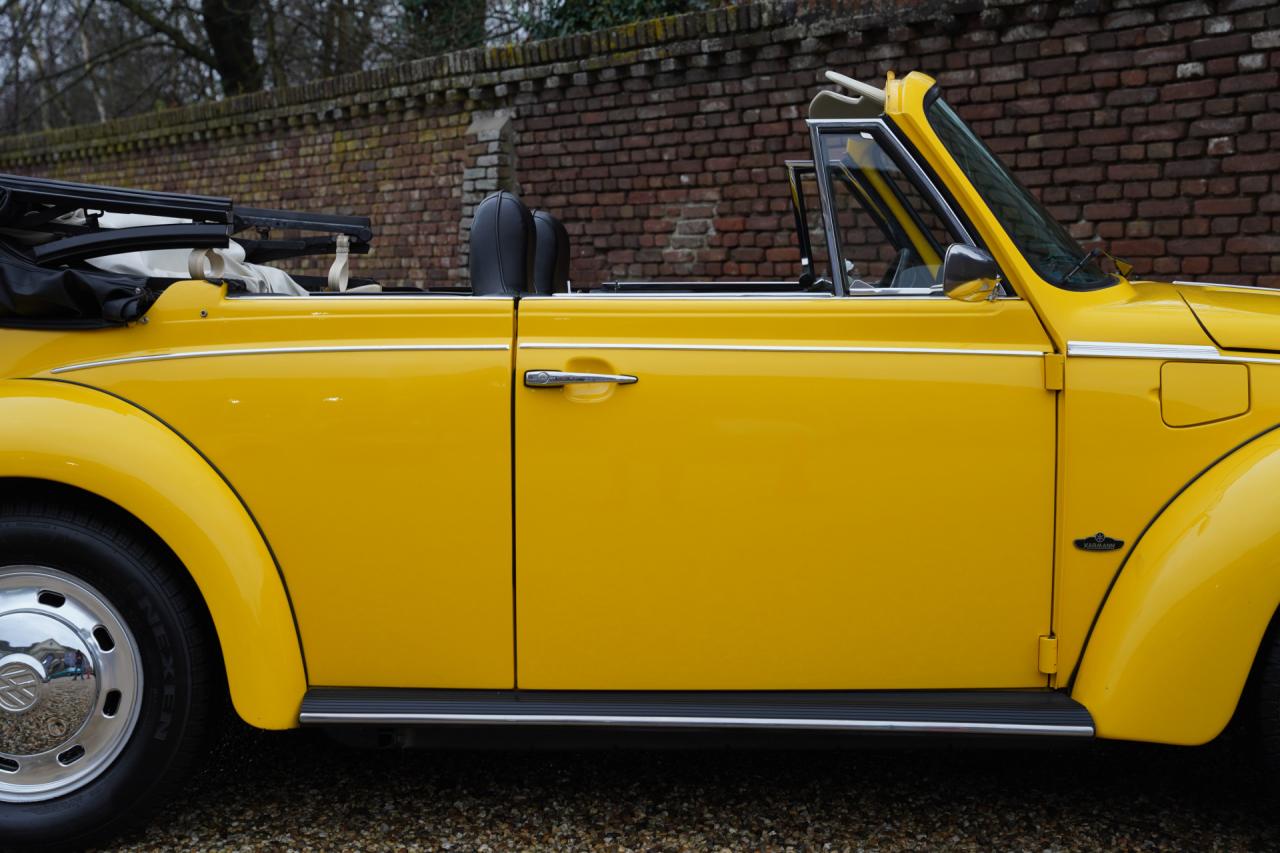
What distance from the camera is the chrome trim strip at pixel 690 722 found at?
260 centimetres

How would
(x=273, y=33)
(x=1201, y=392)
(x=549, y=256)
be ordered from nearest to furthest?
1. (x=1201, y=392)
2. (x=549, y=256)
3. (x=273, y=33)

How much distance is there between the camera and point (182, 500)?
2.69m

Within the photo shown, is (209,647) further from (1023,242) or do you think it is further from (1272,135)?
(1272,135)

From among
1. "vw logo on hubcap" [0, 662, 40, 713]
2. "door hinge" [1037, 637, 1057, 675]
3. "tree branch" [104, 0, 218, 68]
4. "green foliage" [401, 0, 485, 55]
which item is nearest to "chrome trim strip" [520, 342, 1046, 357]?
"door hinge" [1037, 637, 1057, 675]

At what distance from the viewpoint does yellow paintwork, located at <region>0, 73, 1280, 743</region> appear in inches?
104

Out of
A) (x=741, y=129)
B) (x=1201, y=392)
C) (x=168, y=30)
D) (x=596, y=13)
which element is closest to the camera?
(x=1201, y=392)

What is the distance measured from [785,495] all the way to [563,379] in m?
0.59

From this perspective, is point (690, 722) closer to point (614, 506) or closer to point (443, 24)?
point (614, 506)

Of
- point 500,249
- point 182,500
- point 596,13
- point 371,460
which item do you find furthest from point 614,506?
point 596,13

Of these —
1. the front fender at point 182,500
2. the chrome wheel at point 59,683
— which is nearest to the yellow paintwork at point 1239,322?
the front fender at point 182,500

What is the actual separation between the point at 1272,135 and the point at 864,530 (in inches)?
195

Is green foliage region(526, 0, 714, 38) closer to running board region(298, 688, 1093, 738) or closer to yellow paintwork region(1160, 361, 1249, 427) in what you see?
yellow paintwork region(1160, 361, 1249, 427)

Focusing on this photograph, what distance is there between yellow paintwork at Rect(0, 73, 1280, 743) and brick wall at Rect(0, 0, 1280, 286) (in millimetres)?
4254

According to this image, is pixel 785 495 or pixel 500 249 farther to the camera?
pixel 500 249
